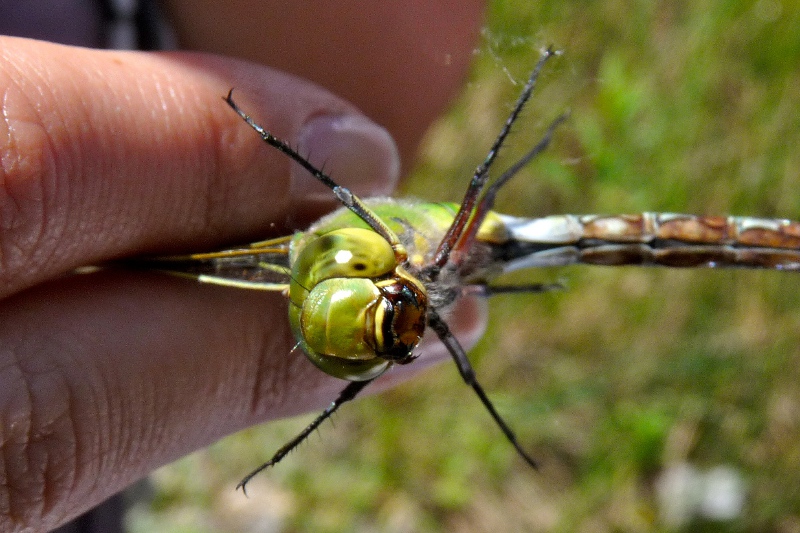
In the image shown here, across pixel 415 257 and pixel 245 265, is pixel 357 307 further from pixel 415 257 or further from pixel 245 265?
pixel 245 265

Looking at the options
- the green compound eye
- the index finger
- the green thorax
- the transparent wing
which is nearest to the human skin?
the index finger

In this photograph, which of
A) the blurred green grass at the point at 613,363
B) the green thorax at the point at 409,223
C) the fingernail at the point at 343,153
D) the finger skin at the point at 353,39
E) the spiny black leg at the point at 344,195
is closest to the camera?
the spiny black leg at the point at 344,195

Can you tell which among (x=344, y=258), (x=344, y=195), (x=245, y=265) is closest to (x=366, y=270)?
(x=344, y=258)

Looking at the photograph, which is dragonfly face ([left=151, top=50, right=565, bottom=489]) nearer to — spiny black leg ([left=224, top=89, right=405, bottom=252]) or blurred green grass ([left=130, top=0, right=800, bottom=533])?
spiny black leg ([left=224, top=89, right=405, bottom=252])

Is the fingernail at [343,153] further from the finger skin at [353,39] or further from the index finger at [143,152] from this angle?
the finger skin at [353,39]

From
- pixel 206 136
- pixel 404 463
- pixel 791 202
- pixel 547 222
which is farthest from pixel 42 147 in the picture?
pixel 791 202

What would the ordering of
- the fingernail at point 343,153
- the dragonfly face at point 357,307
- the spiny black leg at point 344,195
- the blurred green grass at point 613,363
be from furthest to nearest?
the blurred green grass at point 613,363
the fingernail at point 343,153
the spiny black leg at point 344,195
the dragonfly face at point 357,307

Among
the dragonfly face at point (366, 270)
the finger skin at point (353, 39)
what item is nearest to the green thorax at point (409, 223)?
the dragonfly face at point (366, 270)
